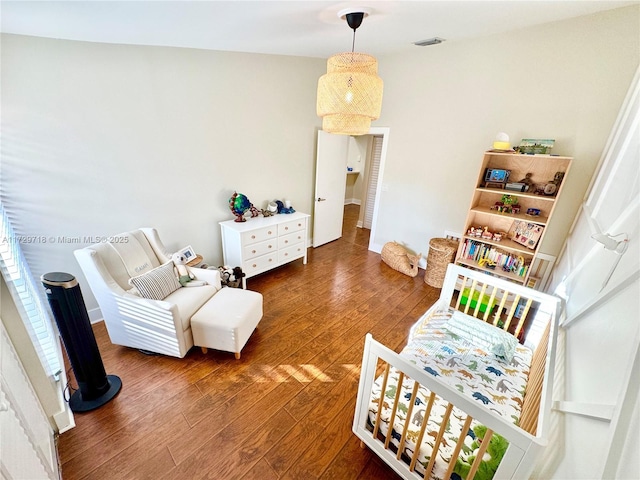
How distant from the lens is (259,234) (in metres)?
3.16

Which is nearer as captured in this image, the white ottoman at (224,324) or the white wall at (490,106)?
the white ottoman at (224,324)

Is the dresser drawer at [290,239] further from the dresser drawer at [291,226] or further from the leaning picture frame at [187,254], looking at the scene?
the leaning picture frame at [187,254]

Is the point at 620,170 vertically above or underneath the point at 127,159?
above

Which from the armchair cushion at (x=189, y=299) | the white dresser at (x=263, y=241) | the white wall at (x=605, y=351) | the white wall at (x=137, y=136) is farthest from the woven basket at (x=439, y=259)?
the armchair cushion at (x=189, y=299)

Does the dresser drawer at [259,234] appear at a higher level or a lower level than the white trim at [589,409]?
lower

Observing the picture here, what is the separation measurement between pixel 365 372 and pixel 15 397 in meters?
1.55

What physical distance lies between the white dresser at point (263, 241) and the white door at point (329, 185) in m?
0.69

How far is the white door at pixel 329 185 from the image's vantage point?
3967 mm

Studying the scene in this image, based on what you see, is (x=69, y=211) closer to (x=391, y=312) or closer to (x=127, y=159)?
(x=127, y=159)

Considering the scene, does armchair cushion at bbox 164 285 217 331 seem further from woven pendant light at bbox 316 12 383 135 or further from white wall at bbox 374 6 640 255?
white wall at bbox 374 6 640 255

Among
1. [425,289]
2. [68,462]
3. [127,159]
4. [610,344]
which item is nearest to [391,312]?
[425,289]

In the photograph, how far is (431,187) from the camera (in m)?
3.46

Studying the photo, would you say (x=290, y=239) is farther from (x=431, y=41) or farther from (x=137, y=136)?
(x=431, y=41)

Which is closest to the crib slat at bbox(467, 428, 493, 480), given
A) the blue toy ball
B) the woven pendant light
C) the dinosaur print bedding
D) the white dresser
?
the dinosaur print bedding
